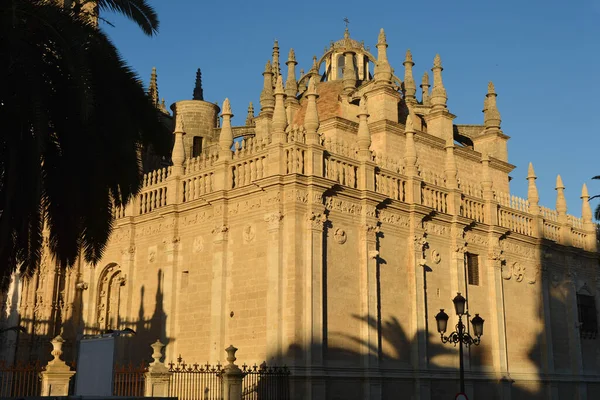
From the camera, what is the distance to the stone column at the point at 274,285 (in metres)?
19.2

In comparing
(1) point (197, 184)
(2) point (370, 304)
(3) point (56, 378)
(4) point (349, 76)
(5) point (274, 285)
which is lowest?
(3) point (56, 378)

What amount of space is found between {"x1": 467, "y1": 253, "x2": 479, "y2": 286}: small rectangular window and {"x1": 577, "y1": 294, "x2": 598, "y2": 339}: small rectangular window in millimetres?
6383

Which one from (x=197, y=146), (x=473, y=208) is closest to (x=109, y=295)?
(x=197, y=146)

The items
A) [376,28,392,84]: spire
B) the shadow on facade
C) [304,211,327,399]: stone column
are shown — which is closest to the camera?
[304,211,327,399]: stone column

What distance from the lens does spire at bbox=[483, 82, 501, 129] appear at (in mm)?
31938

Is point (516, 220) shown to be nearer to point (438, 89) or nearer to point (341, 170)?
point (438, 89)

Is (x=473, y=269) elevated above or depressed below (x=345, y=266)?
above

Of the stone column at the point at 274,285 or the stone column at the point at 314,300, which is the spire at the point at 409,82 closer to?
the stone column at the point at 314,300

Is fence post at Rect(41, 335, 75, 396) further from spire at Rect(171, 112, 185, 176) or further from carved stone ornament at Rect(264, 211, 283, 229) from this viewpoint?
spire at Rect(171, 112, 185, 176)

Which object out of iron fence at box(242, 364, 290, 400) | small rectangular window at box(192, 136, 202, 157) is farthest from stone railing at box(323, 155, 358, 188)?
small rectangular window at box(192, 136, 202, 157)

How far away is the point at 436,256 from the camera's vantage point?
23.9 m

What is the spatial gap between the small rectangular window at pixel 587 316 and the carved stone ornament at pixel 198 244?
51.1 feet

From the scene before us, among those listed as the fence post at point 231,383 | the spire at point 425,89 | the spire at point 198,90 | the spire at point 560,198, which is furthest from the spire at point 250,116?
the fence post at point 231,383

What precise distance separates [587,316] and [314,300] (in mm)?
15482
